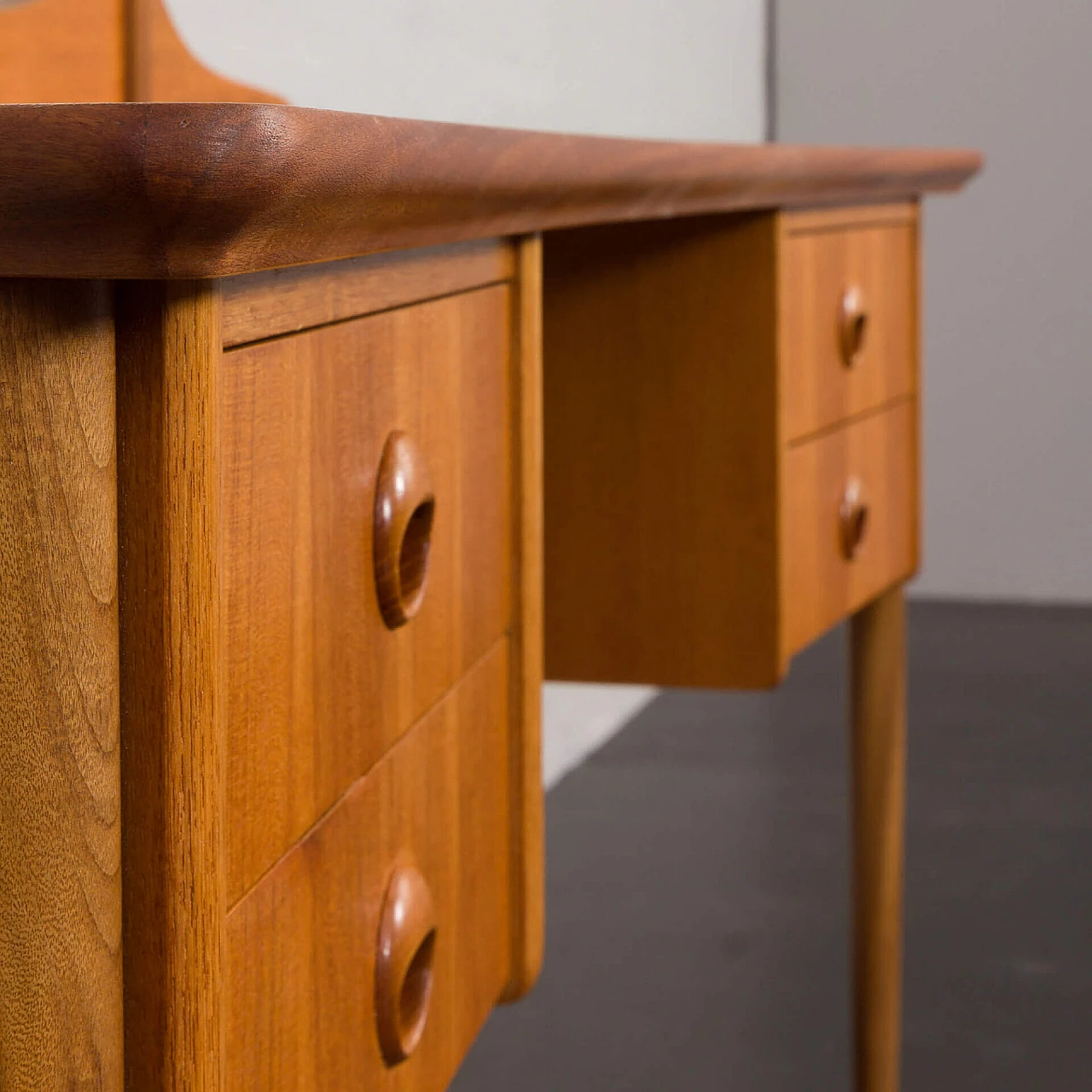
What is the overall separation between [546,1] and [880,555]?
1515mm

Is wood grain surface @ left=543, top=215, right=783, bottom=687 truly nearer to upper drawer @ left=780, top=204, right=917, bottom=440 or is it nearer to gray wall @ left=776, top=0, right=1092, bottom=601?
upper drawer @ left=780, top=204, right=917, bottom=440

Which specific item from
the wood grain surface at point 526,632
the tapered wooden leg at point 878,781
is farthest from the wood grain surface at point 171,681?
the tapered wooden leg at point 878,781

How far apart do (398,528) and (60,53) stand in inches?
27.1

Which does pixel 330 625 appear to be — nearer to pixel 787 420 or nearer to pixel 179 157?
pixel 179 157

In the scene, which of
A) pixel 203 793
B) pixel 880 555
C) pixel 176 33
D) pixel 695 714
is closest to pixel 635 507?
pixel 880 555

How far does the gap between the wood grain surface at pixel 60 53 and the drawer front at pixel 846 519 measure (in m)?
0.52

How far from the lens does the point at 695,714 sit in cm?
322

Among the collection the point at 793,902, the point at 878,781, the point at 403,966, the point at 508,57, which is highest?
the point at 508,57

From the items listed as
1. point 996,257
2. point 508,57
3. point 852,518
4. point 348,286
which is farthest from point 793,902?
point 996,257

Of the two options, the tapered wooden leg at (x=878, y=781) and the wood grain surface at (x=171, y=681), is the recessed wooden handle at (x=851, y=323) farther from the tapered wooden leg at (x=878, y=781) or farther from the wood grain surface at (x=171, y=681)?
the wood grain surface at (x=171, y=681)

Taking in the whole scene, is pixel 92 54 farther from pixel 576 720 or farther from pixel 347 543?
pixel 576 720

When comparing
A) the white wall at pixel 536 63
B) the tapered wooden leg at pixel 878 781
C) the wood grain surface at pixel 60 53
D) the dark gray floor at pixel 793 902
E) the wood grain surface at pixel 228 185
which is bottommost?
the dark gray floor at pixel 793 902

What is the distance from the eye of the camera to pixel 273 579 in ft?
1.45

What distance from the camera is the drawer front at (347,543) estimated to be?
427mm
